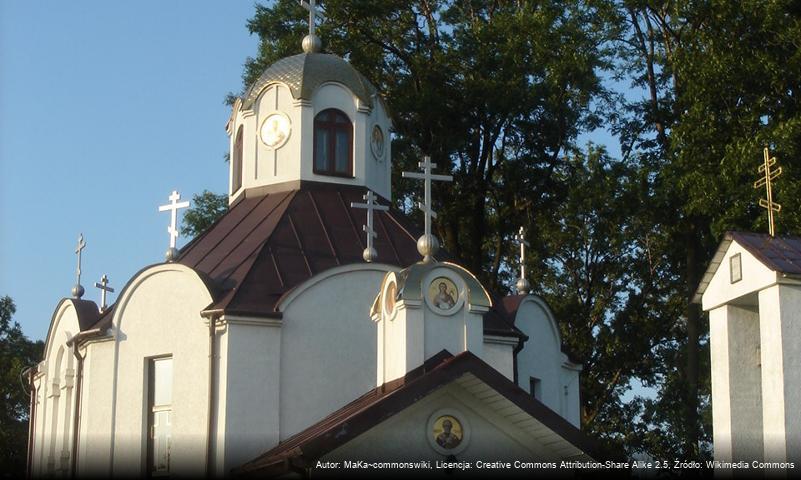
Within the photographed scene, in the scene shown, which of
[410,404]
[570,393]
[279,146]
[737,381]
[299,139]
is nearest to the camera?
[737,381]

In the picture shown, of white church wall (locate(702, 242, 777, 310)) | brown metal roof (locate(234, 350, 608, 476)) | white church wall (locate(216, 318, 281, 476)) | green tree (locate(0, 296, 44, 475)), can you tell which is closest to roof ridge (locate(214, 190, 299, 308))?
white church wall (locate(216, 318, 281, 476))

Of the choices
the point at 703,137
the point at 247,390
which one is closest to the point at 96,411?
the point at 247,390

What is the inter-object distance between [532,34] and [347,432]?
18.9 m

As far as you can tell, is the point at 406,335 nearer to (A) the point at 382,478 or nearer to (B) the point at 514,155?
(A) the point at 382,478

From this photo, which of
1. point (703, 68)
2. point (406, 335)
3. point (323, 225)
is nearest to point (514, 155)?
point (703, 68)

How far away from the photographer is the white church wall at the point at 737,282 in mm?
14852

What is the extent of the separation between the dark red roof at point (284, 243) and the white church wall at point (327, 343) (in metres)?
0.41

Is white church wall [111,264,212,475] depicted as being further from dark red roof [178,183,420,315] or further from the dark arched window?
the dark arched window

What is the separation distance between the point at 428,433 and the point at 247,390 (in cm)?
414

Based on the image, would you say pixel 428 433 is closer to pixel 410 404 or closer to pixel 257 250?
pixel 410 404

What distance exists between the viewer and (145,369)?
67.2ft

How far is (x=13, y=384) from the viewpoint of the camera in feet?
126

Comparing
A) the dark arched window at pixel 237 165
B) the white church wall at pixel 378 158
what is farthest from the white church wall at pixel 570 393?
the dark arched window at pixel 237 165

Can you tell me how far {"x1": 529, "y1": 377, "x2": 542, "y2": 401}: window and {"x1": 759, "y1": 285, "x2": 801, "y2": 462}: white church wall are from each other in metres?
8.49
